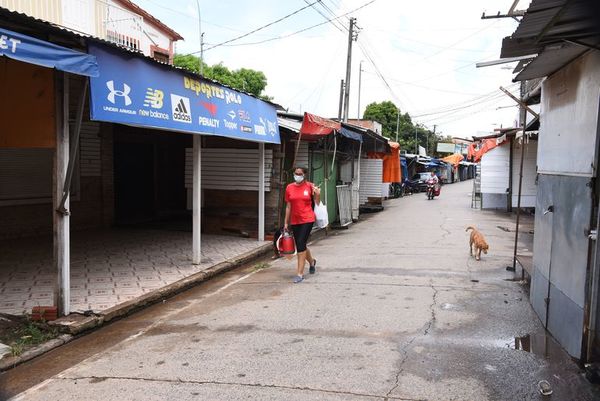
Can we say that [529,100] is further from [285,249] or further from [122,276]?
[122,276]

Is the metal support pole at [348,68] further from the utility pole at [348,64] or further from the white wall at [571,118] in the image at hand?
the white wall at [571,118]

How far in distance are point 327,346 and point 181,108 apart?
4362 mm

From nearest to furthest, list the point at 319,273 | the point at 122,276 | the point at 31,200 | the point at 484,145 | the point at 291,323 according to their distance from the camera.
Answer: the point at 291,323
the point at 122,276
the point at 319,273
the point at 31,200
the point at 484,145

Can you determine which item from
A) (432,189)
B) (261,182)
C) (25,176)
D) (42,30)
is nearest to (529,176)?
(432,189)

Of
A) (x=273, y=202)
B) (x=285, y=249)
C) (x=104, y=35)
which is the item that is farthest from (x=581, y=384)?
(x=104, y=35)

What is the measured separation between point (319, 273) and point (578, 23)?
18.8 ft

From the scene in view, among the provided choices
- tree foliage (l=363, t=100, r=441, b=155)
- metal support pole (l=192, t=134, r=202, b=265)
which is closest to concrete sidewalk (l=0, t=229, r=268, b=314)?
metal support pole (l=192, t=134, r=202, b=265)

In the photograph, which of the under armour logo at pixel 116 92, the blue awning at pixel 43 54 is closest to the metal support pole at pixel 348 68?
the under armour logo at pixel 116 92

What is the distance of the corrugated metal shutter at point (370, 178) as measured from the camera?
20.4 m

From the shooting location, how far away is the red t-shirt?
26.3 feet

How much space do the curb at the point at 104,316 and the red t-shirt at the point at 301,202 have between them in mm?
1748

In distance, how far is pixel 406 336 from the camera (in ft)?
17.2

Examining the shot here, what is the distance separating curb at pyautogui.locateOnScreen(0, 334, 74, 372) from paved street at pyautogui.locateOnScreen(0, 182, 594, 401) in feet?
0.32

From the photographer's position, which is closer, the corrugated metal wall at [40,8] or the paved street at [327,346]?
the paved street at [327,346]
